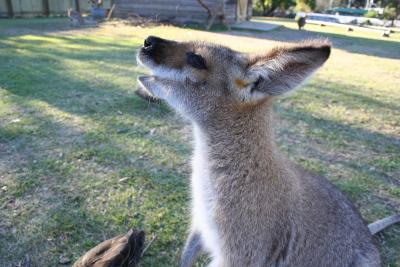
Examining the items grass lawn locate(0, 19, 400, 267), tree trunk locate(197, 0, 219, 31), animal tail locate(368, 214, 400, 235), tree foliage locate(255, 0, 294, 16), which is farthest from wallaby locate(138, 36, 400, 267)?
tree foliage locate(255, 0, 294, 16)

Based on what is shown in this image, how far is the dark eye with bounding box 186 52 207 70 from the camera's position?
6.59 feet

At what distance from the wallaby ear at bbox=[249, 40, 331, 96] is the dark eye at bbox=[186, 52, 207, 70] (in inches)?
11.6

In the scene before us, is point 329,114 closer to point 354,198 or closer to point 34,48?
point 354,198

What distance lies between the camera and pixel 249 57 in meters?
1.95

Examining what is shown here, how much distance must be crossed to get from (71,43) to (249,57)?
857cm

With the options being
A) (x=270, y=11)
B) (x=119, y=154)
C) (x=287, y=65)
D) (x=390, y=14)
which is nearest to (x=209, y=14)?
(x=119, y=154)

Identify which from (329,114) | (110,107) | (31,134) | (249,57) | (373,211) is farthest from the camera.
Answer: (329,114)

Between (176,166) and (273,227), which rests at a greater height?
(273,227)

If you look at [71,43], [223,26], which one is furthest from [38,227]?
[223,26]

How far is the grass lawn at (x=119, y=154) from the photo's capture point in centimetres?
263

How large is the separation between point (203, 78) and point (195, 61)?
0.10 meters

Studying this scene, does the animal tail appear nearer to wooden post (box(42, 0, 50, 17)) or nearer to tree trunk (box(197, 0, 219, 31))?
tree trunk (box(197, 0, 219, 31))

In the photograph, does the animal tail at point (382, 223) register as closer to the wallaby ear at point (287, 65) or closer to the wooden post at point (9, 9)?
the wallaby ear at point (287, 65)

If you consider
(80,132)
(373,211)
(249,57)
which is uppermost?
(249,57)
